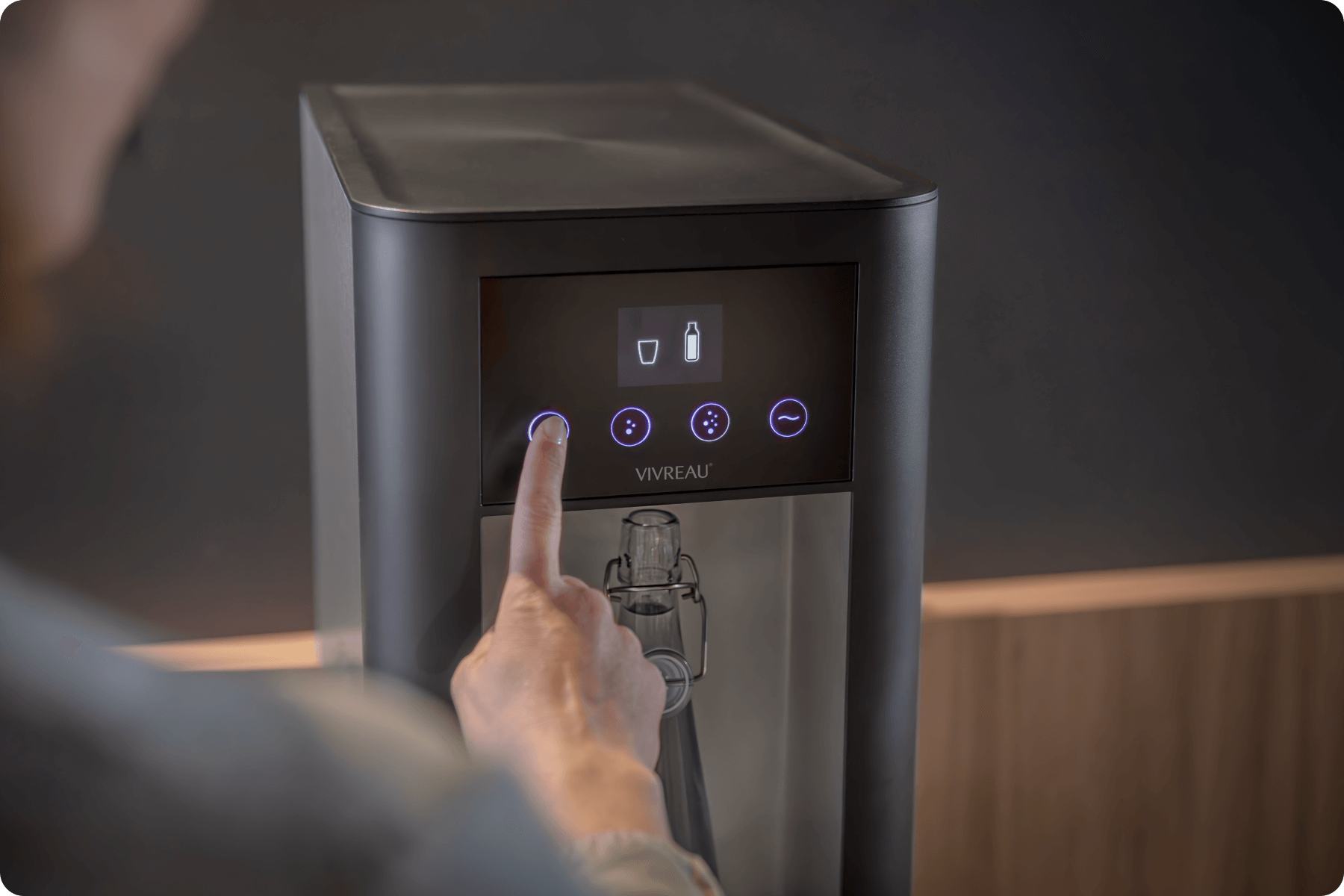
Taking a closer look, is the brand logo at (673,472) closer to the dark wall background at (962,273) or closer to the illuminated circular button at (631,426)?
the illuminated circular button at (631,426)

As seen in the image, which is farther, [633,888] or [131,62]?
[131,62]

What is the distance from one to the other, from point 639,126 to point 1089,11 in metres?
0.57

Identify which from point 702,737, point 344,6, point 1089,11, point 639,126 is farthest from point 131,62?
point 1089,11

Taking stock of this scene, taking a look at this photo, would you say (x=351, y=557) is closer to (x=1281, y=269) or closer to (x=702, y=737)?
(x=702, y=737)

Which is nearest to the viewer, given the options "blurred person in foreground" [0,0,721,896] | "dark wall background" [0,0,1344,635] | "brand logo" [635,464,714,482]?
"brand logo" [635,464,714,482]

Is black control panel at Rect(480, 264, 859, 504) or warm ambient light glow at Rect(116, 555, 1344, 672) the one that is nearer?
black control panel at Rect(480, 264, 859, 504)

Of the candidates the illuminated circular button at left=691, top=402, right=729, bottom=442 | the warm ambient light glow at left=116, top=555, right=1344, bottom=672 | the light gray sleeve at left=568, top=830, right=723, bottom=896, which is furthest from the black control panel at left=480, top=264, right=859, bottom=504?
the warm ambient light glow at left=116, top=555, right=1344, bottom=672

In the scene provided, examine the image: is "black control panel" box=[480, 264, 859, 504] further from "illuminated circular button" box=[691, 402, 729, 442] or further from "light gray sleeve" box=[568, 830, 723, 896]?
"light gray sleeve" box=[568, 830, 723, 896]

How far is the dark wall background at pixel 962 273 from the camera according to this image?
1001mm

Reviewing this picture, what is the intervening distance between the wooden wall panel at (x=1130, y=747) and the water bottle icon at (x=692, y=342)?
1.92 feet

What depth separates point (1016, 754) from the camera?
3.78 ft

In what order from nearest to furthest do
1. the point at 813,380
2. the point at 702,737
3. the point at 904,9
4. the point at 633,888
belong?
1. the point at 633,888
2. the point at 813,380
3. the point at 702,737
4. the point at 904,9

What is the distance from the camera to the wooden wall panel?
3.74 ft

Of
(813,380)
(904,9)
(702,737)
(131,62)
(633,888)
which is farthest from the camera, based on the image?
(904,9)
